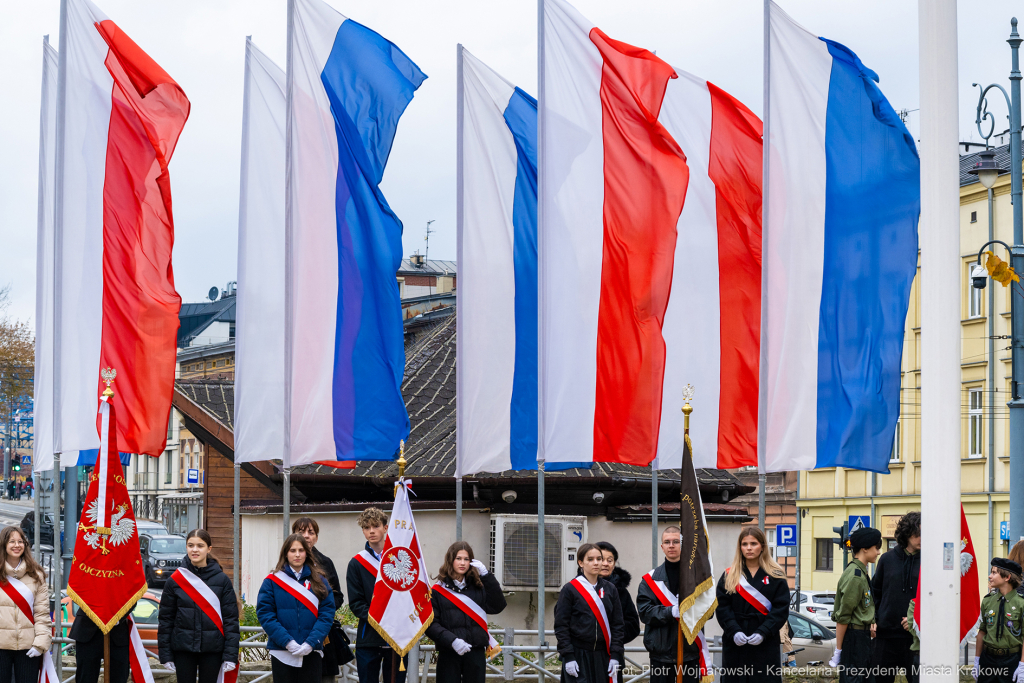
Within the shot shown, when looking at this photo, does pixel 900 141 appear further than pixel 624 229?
No

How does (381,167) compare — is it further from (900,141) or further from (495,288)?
(900,141)

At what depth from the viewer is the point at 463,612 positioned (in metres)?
12.4

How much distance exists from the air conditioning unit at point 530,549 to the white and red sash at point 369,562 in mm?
6247

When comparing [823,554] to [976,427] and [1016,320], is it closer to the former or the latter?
[976,427]

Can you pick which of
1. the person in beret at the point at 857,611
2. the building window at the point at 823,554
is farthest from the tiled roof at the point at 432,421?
the building window at the point at 823,554

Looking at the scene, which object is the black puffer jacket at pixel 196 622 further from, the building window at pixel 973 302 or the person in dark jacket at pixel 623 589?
the building window at pixel 973 302

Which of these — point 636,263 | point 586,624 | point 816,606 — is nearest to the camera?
point 586,624

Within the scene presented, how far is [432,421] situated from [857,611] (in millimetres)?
11252

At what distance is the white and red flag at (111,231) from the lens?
14.8 metres

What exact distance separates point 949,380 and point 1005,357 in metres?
37.1

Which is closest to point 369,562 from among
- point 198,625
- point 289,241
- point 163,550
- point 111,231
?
point 198,625

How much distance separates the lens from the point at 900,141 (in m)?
13.6

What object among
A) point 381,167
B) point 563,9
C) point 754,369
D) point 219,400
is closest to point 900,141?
point 754,369

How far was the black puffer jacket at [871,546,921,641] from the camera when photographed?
11875 mm
